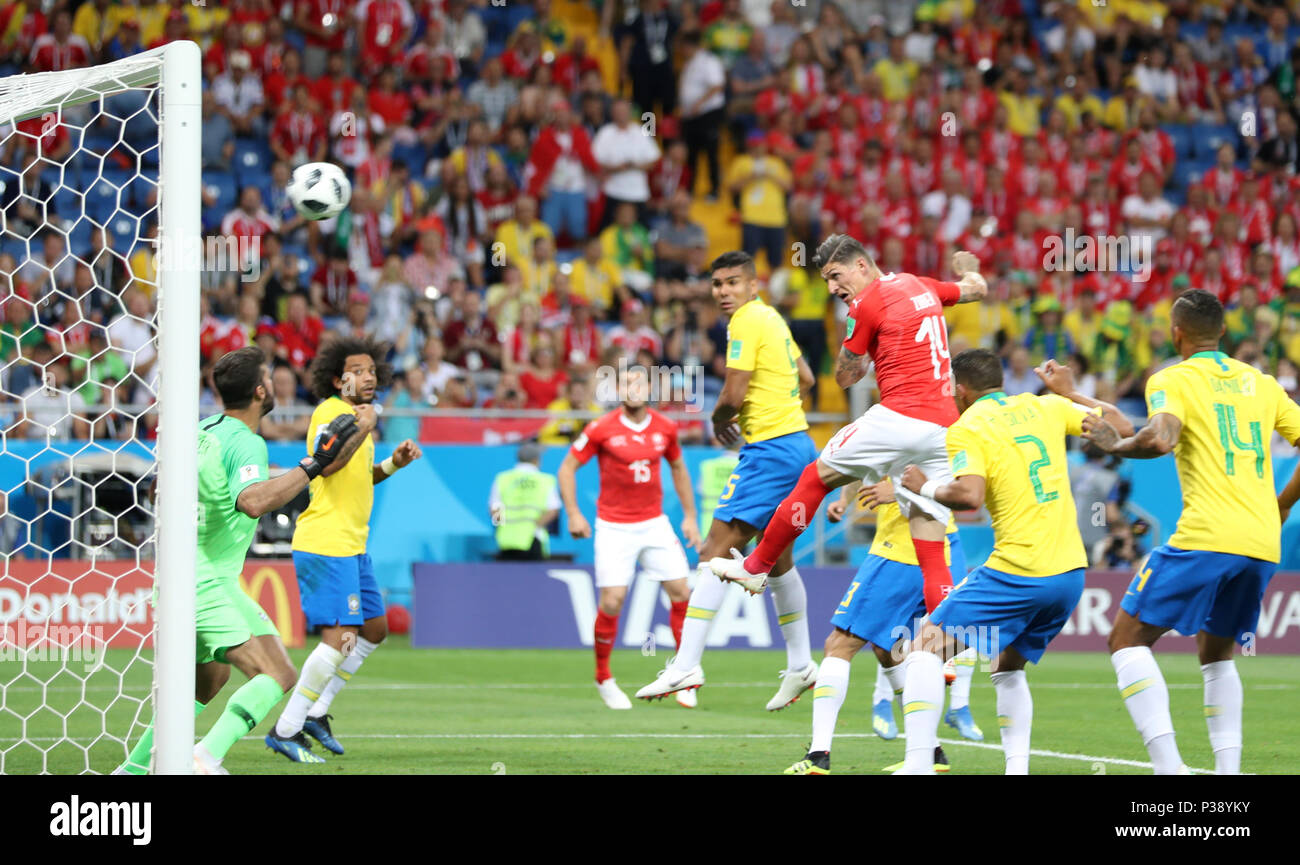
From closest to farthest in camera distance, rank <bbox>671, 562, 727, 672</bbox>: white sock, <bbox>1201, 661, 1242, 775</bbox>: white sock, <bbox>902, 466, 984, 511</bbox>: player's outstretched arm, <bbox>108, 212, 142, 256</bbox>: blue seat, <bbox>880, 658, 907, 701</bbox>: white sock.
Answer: <bbox>902, 466, 984, 511</bbox>: player's outstretched arm < <bbox>1201, 661, 1242, 775</bbox>: white sock < <bbox>880, 658, 907, 701</bbox>: white sock < <bbox>671, 562, 727, 672</bbox>: white sock < <bbox>108, 212, 142, 256</bbox>: blue seat

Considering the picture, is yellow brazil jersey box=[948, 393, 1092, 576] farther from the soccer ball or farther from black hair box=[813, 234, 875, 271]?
the soccer ball

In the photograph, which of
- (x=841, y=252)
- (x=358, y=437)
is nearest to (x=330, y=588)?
(x=358, y=437)

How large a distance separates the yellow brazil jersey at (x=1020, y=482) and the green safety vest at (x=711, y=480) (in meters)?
8.77

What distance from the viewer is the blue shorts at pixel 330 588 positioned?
841cm

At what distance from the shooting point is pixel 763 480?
909cm

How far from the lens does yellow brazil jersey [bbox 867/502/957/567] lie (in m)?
7.99

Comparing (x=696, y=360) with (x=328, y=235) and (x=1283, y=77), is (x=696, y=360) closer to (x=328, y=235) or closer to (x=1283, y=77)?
(x=328, y=235)

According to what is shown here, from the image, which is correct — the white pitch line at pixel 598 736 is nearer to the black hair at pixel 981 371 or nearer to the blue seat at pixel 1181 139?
the black hair at pixel 981 371

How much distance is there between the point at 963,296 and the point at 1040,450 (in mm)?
1770

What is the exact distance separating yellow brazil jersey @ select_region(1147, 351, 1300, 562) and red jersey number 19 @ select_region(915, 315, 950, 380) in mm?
1393

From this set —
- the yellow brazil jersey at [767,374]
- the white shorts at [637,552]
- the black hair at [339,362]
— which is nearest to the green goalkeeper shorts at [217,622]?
the black hair at [339,362]

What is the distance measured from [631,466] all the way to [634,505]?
0.96ft

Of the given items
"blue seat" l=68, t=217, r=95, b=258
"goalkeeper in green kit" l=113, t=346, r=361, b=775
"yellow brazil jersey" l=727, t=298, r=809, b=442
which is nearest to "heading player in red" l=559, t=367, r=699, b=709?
"yellow brazil jersey" l=727, t=298, r=809, b=442

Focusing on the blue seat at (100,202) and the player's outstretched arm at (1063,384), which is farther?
the blue seat at (100,202)
